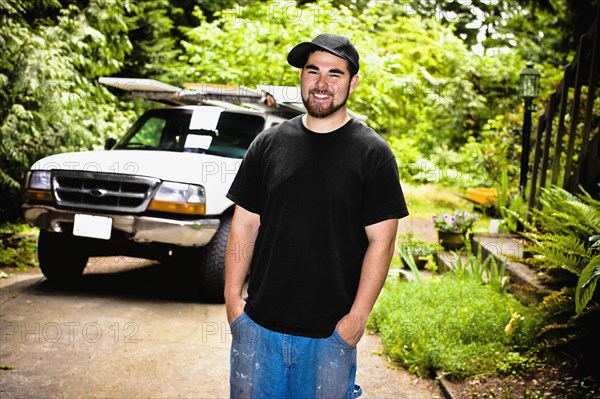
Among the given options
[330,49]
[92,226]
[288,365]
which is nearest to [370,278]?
[288,365]

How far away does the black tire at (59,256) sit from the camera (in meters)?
5.88

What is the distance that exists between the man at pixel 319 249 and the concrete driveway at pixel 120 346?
1.75 m

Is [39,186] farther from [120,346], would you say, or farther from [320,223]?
[320,223]

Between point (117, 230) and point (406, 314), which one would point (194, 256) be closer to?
point (117, 230)

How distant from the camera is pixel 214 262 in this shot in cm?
554

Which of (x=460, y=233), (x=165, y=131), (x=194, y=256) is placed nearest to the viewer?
(x=194, y=256)

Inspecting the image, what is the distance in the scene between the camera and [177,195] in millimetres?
5348

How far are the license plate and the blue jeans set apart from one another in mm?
3298

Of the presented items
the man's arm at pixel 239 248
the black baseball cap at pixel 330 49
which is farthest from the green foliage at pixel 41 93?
the black baseball cap at pixel 330 49

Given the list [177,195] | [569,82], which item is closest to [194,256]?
[177,195]

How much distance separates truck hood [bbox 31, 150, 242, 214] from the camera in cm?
543

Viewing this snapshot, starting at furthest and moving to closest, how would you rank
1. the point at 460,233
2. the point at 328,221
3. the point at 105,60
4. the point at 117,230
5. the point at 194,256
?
1. the point at 105,60
2. the point at 460,233
3. the point at 194,256
4. the point at 117,230
5. the point at 328,221

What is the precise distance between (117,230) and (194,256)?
76 cm

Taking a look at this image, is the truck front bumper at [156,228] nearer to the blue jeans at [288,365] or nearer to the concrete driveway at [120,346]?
the concrete driveway at [120,346]
